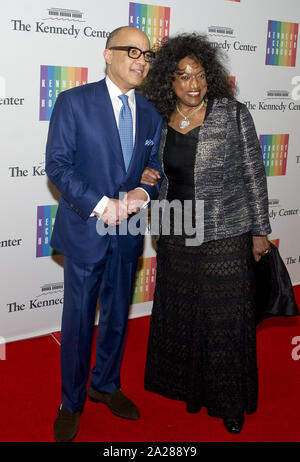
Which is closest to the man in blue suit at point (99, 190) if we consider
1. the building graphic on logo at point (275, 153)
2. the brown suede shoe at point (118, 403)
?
the brown suede shoe at point (118, 403)

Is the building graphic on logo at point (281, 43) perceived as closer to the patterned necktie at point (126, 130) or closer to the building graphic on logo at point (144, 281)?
the building graphic on logo at point (144, 281)

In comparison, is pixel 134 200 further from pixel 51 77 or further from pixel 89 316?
pixel 51 77

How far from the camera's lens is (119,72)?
2373 mm

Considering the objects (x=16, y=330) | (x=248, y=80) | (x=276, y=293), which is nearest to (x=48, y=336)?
(x=16, y=330)

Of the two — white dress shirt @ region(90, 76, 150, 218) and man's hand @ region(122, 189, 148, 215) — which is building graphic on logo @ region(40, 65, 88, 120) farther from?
man's hand @ region(122, 189, 148, 215)

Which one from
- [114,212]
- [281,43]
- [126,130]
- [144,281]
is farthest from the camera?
[281,43]

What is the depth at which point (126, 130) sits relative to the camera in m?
2.46

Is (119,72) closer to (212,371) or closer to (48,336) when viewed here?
(212,371)

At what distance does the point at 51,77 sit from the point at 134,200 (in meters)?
1.41

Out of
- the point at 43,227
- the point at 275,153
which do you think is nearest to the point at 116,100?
the point at 43,227

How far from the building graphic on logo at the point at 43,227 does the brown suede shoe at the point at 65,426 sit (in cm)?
125

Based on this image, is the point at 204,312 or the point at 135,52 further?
the point at 204,312

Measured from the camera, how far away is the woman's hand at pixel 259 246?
106 inches

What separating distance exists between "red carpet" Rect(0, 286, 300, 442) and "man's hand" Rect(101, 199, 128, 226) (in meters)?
1.07
